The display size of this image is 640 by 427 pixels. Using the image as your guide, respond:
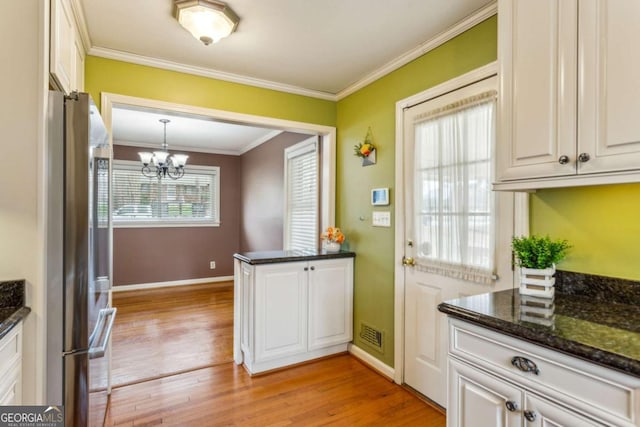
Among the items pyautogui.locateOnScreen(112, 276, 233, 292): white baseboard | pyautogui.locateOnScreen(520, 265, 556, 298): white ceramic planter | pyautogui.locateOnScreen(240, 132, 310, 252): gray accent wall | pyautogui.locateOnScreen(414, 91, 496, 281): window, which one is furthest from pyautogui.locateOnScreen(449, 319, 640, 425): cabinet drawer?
pyautogui.locateOnScreen(112, 276, 233, 292): white baseboard

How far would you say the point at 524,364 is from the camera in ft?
3.69

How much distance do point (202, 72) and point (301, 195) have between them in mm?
1881

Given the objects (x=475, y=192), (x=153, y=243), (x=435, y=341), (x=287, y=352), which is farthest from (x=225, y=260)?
(x=475, y=192)

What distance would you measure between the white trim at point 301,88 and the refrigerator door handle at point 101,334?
5.60 ft

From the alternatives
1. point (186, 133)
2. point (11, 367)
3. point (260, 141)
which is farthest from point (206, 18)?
point (260, 141)

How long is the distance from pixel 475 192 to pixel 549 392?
3.91 ft

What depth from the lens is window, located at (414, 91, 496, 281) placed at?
1950mm

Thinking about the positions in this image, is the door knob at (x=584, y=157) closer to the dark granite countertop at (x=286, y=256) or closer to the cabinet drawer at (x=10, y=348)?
the dark granite countertop at (x=286, y=256)

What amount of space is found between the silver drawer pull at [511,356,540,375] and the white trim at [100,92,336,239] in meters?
2.26

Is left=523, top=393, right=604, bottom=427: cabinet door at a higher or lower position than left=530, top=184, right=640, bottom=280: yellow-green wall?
lower

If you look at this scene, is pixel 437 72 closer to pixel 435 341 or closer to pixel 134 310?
pixel 435 341

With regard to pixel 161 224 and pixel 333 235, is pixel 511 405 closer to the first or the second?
pixel 333 235

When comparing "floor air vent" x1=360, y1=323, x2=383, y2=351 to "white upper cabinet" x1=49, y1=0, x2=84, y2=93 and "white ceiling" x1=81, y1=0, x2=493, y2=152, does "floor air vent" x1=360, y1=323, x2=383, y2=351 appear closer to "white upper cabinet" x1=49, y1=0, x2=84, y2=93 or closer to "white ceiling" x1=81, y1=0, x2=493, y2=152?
"white ceiling" x1=81, y1=0, x2=493, y2=152

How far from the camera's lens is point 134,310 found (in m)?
4.47
